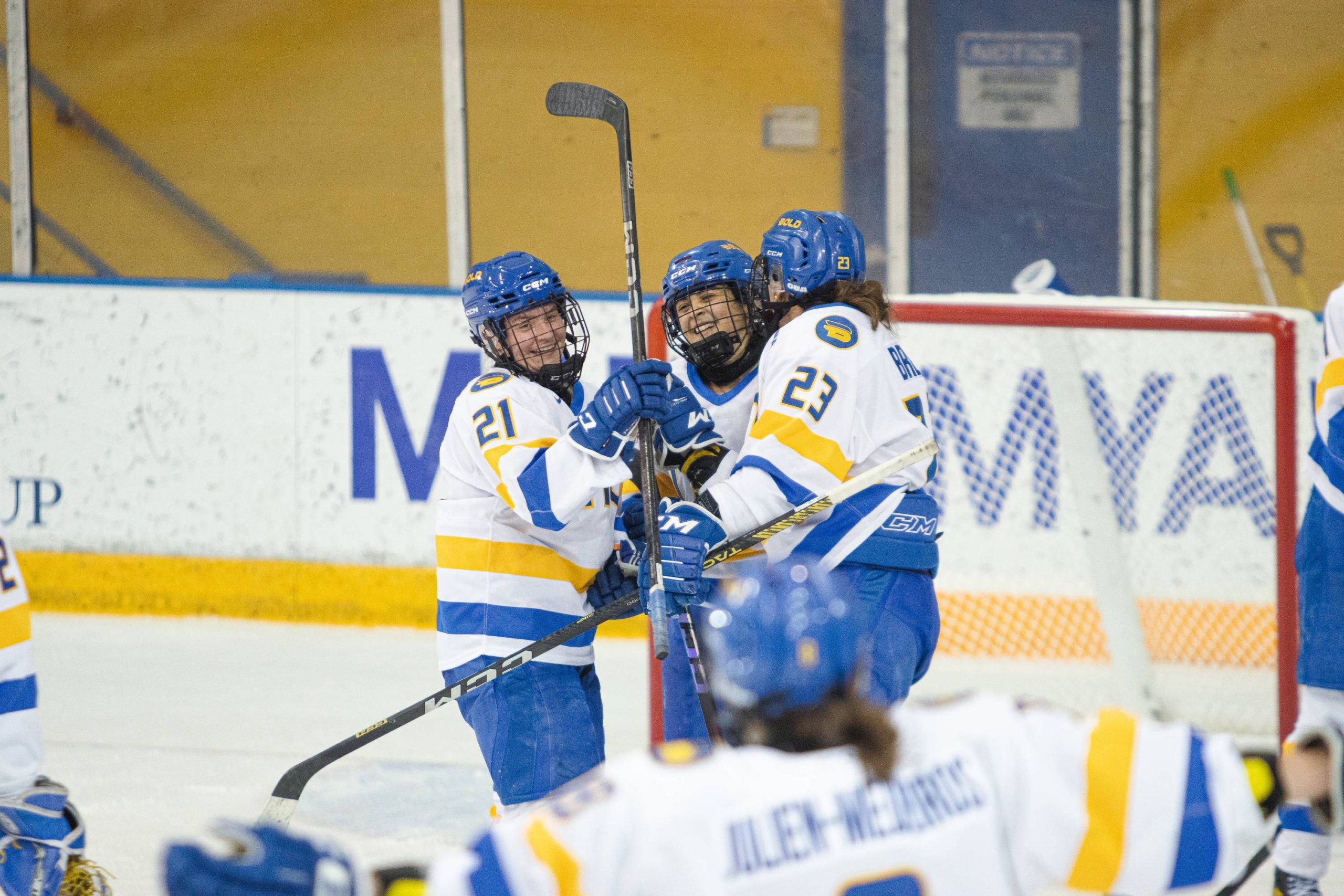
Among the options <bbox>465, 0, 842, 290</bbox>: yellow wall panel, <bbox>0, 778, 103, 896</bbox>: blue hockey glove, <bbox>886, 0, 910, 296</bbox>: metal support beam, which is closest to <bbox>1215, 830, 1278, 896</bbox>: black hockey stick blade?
<bbox>0, 778, 103, 896</bbox>: blue hockey glove

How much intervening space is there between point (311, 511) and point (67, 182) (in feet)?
5.41

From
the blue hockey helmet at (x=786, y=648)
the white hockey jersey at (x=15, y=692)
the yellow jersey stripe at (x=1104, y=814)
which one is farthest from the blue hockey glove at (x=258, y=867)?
the white hockey jersey at (x=15, y=692)

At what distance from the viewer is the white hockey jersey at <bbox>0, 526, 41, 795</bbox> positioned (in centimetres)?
178

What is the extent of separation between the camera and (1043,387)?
337cm

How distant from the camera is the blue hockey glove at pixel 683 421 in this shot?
2.15m

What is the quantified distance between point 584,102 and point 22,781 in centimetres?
149

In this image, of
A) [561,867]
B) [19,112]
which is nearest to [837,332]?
[561,867]

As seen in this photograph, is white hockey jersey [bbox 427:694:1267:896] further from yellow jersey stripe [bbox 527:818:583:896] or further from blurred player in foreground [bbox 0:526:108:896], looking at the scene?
blurred player in foreground [bbox 0:526:108:896]

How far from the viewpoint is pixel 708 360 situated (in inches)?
94.0

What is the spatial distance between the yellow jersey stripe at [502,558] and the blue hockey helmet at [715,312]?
0.40 meters

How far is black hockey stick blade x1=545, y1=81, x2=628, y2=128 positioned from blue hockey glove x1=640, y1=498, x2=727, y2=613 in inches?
34.2

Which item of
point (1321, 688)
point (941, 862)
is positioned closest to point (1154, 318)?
point (1321, 688)

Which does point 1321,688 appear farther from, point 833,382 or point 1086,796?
point 1086,796

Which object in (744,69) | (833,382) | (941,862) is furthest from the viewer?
(744,69)
